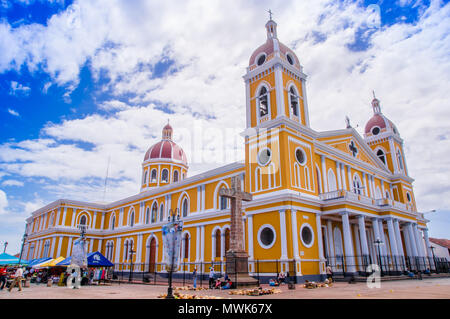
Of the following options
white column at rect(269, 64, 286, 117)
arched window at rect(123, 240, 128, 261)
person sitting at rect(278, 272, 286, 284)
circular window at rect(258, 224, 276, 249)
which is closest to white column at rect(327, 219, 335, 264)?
circular window at rect(258, 224, 276, 249)

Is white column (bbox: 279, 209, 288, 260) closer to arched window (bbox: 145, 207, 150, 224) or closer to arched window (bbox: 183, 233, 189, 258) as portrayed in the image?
arched window (bbox: 183, 233, 189, 258)

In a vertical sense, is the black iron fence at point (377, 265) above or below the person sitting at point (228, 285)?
above

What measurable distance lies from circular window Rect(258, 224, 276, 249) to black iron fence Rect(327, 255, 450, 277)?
4378 mm

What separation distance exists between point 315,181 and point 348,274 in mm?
6565

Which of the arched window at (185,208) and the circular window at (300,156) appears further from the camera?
the arched window at (185,208)

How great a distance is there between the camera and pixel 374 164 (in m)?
30.3

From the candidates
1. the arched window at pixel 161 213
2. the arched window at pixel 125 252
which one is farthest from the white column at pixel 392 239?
the arched window at pixel 125 252

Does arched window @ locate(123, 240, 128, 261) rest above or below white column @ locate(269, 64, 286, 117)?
below

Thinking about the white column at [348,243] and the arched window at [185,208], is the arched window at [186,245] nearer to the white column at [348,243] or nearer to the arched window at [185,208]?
the arched window at [185,208]

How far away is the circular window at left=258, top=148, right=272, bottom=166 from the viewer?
2169 centimetres

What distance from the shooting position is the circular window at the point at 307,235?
19.6 metres

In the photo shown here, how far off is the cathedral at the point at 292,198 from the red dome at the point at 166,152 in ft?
23.8

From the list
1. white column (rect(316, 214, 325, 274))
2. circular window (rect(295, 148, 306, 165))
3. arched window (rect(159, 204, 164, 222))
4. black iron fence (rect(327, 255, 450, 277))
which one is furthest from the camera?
arched window (rect(159, 204, 164, 222))
